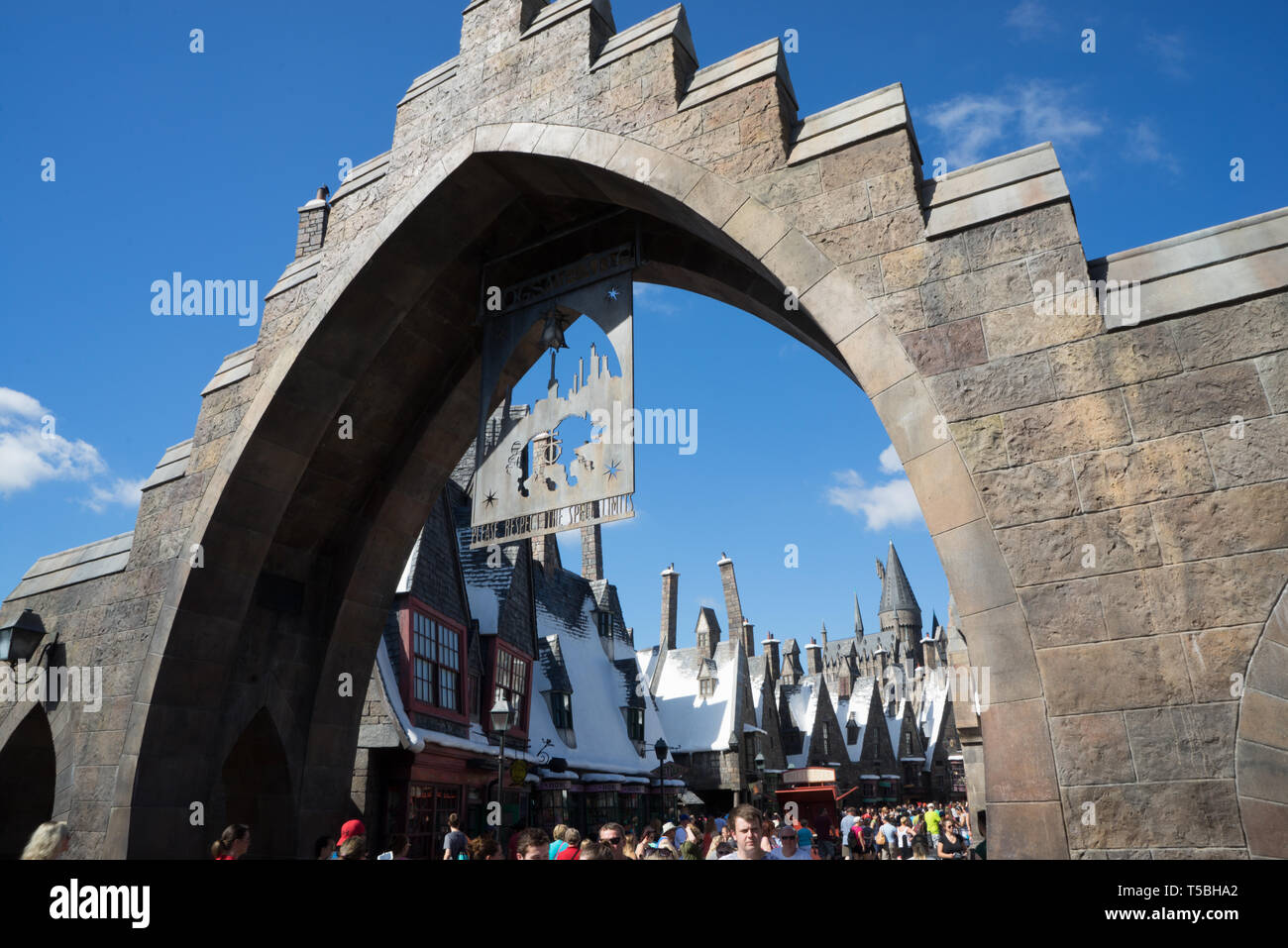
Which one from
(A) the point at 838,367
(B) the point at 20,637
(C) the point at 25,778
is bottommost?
(C) the point at 25,778

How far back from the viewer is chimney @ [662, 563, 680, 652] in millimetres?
35281

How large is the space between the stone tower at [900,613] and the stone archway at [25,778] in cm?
9607

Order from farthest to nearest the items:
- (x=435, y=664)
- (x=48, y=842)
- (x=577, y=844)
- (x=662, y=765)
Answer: (x=662, y=765)
(x=435, y=664)
(x=577, y=844)
(x=48, y=842)

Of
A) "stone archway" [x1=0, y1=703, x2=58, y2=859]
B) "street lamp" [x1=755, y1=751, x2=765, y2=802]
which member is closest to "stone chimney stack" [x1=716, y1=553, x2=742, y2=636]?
"street lamp" [x1=755, y1=751, x2=765, y2=802]

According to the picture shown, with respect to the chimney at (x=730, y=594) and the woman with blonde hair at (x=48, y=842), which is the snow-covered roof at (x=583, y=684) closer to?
the chimney at (x=730, y=594)

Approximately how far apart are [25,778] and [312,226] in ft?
22.8

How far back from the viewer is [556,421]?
26.7 feet

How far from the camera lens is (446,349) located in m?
9.90

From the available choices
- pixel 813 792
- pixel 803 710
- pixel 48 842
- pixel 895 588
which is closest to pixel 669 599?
pixel 803 710

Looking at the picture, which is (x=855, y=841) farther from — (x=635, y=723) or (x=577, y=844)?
(x=577, y=844)

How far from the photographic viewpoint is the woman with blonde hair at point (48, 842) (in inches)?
163

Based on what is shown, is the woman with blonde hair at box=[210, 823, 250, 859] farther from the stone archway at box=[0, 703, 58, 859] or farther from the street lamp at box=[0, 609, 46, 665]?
the street lamp at box=[0, 609, 46, 665]

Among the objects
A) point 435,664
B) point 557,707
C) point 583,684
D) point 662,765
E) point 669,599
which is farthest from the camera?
point 669,599
